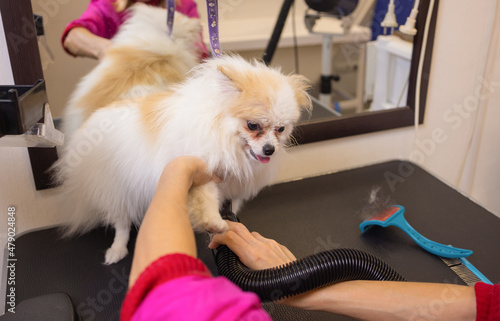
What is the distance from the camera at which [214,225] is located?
0.73 meters

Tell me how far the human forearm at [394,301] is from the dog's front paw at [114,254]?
0.44 m

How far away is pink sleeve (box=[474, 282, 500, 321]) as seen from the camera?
0.61 meters

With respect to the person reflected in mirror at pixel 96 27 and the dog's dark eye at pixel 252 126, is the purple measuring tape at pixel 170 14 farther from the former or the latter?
the dog's dark eye at pixel 252 126

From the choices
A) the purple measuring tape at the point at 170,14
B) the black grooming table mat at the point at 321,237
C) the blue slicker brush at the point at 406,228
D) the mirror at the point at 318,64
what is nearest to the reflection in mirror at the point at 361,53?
the mirror at the point at 318,64

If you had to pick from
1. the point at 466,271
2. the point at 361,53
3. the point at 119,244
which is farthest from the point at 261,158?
the point at 361,53

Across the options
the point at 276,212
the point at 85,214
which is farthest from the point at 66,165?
the point at 276,212

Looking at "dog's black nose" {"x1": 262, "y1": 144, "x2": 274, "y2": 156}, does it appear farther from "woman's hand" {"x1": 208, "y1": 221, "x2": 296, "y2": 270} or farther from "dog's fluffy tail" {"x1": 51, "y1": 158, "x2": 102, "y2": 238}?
"dog's fluffy tail" {"x1": 51, "y1": 158, "x2": 102, "y2": 238}

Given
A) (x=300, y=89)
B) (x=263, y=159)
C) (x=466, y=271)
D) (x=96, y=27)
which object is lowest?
(x=466, y=271)

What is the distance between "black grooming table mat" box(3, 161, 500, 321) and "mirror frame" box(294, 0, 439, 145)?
0.45ft

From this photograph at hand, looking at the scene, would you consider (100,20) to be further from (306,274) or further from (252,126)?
(306,274)

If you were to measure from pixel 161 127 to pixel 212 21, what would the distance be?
28 cm

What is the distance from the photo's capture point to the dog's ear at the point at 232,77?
2.46 ft

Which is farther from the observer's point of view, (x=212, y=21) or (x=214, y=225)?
(x=212, y=21)

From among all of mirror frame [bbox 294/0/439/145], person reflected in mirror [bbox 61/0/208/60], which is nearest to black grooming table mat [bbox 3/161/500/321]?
mirror frame [bbox 294/0/439/145]
